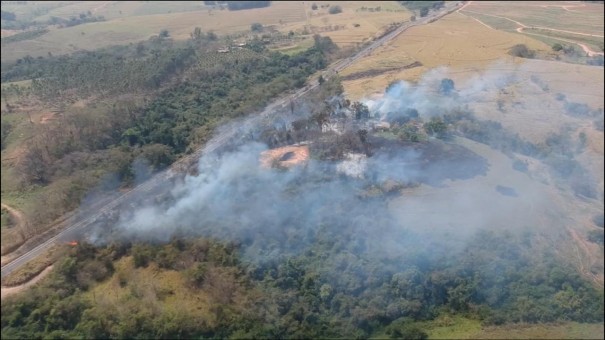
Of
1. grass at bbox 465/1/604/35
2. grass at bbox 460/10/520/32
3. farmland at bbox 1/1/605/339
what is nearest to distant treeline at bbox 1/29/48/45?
farmland at bbox 1/1/605/339

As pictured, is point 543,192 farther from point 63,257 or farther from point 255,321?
point 63,257

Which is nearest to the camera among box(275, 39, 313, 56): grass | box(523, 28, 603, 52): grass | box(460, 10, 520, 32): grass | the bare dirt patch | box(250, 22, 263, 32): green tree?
the bare dirt patch

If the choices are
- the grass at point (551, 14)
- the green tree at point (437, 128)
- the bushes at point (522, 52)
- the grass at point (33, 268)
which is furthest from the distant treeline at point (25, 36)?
the grass at point (551, 14)

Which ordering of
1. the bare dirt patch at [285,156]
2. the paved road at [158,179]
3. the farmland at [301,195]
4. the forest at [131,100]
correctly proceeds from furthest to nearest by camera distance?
the bare dirt patch at [285,156], the forest at [131,100], the paved road at [158,179], the farmland at [301,195]

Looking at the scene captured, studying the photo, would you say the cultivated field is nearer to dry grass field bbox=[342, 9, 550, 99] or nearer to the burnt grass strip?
dry grass field bbox=[342, 9, 550, 99]

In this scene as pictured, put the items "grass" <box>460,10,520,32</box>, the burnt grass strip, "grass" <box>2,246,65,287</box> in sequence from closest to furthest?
"grass" <box>2,246,65,287</box>, the burnt grass strip, "grass" <box>460,10,520,32</box>

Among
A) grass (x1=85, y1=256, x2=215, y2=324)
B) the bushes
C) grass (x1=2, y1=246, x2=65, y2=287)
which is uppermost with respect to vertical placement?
the bushes

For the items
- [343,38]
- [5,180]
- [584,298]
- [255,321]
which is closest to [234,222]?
[255,321]

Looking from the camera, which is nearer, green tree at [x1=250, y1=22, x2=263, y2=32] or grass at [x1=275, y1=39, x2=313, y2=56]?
grass at [x1=275, y1=39, x2=313, y2=56]

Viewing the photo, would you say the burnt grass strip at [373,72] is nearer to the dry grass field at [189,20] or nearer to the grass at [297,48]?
the grass at [297,48]

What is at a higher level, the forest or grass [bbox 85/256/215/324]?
the forest
